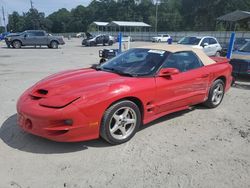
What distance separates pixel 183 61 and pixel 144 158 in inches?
89.2

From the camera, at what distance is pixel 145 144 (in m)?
3.90

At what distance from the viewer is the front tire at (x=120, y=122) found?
364 centimetres

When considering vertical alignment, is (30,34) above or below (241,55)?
above

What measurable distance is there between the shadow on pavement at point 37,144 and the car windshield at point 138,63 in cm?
130

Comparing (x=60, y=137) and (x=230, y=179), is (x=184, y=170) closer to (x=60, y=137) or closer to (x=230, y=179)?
(x=230, y=179)

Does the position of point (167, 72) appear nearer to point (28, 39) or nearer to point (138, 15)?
→ point (28, 39)

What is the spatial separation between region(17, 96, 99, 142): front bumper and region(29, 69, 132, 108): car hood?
0.12 m

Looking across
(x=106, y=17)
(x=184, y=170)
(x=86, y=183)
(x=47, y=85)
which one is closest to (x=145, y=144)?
(x=184, y=170)

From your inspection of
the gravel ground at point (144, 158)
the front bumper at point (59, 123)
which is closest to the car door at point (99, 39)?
the gravel ground at point (144, 158)

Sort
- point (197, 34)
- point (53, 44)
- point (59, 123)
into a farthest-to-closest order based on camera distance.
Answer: point (197, 34), point (53, 44), point (59, 123)

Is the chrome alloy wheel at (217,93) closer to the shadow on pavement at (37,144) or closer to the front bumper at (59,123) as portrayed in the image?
the shadow on pavement at (37,144)

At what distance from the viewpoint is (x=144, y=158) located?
11.5 ft

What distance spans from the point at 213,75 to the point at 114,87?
260 cm

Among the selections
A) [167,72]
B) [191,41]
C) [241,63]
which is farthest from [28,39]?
[167,72]
